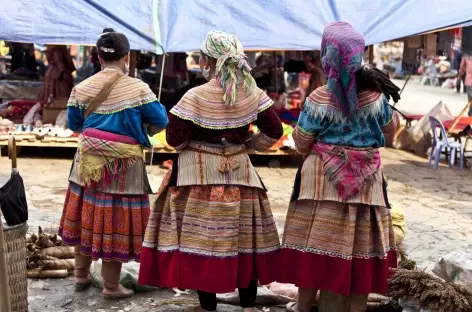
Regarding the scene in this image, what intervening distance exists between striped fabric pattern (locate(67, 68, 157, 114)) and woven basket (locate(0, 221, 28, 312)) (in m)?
0.84

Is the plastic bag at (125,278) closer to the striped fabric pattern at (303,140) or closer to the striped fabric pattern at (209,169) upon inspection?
the striped fabric pattern at (209,169)

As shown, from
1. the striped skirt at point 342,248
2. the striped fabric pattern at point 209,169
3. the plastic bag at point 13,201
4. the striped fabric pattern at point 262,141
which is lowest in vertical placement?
the striped skirt at point 342,248

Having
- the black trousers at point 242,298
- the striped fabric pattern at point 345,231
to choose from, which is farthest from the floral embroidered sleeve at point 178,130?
the black trousers at point 242,298

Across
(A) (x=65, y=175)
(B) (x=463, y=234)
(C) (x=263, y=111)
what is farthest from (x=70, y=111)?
(A) (x=65, y=175)

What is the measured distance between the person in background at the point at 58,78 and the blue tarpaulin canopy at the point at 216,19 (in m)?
3.28

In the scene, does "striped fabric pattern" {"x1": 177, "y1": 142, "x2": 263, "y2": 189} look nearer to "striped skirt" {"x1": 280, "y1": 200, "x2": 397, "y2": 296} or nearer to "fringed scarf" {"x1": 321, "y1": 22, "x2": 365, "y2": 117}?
"striped skirt" {"x1": 280, "y1": 200, "x2": 397, "y2": 296}

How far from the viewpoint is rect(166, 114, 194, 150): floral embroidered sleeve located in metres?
4.18

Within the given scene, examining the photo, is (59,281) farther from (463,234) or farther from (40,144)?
(40,144)

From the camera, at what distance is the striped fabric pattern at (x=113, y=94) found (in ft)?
15.0

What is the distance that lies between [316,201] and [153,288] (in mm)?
1433

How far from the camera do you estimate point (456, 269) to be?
4441 millimetres

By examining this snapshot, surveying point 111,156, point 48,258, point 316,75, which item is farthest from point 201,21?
point 111,156

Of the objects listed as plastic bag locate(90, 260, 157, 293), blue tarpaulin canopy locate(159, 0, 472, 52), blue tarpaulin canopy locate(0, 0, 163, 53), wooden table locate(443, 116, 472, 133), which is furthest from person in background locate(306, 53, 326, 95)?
plastic bag locate(90, 260, 157, 293)

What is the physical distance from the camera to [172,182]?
4.26 metres
